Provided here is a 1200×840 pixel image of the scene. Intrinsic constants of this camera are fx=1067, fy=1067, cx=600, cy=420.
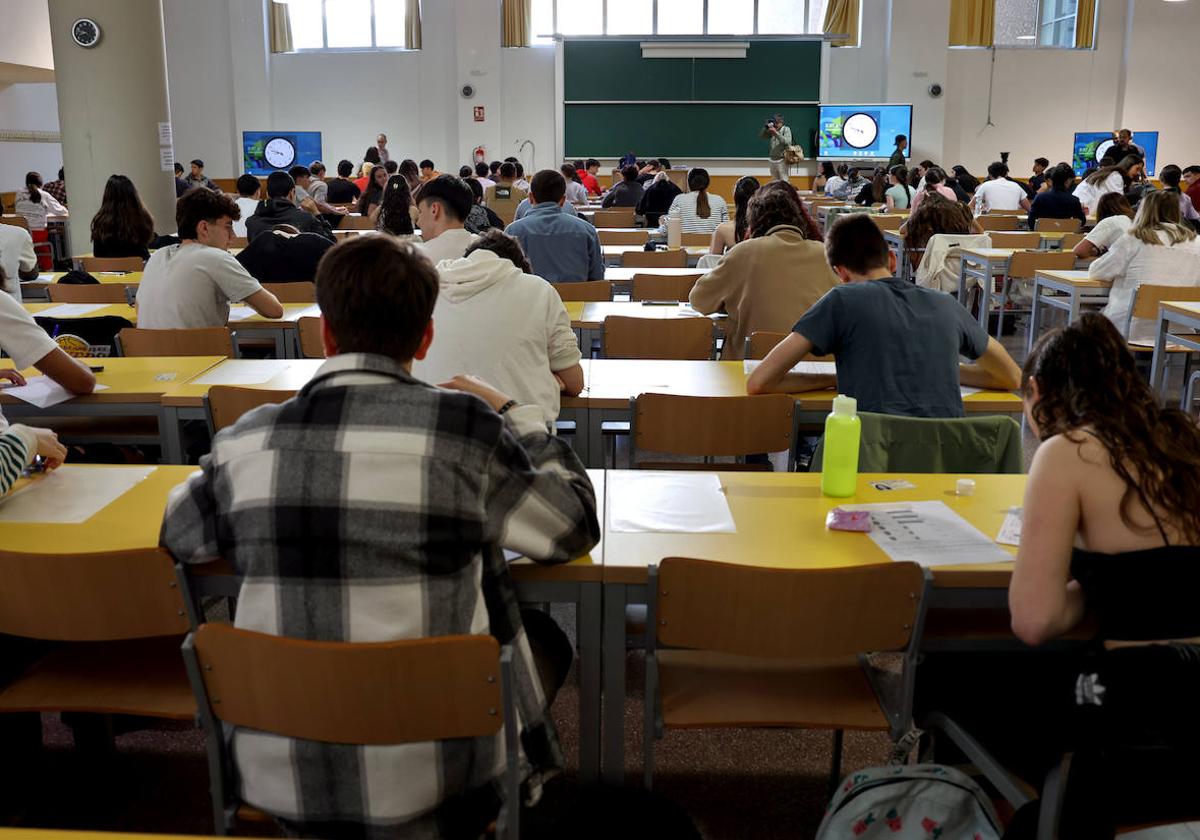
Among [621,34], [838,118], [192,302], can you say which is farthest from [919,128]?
[192,302]

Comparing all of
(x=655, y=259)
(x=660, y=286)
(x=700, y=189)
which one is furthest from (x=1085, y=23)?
(x=660, y=286)

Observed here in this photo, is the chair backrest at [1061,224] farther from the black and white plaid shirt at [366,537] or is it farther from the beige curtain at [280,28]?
the beige curtain at [280,28]

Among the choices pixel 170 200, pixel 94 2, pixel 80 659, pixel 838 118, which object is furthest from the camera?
pixel 838 118

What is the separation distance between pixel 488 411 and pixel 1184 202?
34.0ft

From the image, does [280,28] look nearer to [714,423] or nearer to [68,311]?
[68,311]

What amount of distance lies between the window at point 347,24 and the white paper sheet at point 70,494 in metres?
14.4

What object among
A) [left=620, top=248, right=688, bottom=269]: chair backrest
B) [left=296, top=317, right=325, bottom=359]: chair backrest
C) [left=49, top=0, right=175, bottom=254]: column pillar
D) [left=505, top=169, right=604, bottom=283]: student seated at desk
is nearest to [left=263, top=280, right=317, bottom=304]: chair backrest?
[left=296, top=317, right=325, bottom=359]: chair backrest

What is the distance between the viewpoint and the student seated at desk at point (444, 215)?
4.38 meters

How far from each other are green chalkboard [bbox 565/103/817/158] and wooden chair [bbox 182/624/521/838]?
14.6m

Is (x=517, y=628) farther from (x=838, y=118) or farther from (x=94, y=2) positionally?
(x=838, y=118)

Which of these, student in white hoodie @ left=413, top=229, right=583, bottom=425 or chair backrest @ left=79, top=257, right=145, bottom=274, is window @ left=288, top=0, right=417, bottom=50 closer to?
chair backrest @ left=79, top=257, right=145, bottom=274

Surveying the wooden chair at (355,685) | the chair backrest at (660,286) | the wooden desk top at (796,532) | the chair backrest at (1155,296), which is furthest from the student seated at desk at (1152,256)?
the wooden chair at (355,685)

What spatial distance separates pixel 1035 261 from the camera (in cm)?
657

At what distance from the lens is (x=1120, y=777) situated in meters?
1.57
